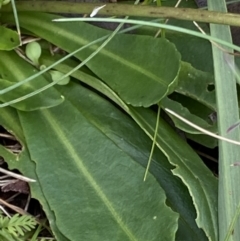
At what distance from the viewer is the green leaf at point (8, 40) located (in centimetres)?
94

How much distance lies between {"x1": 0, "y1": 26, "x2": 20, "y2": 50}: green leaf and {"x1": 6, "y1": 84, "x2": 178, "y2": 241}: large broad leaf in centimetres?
12

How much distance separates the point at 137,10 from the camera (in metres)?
0.85

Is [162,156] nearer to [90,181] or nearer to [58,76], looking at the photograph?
[90,181]

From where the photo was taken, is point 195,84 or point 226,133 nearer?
point 226,133

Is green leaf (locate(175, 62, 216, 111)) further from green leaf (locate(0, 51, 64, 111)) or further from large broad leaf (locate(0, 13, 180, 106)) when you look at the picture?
green leaf (locate(0, 51, 64, 111))

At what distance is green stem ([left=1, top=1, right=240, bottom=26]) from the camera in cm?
78

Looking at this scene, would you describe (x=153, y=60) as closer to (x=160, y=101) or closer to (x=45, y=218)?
(x=160, y=101)

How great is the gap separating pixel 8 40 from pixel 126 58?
0.70 feet

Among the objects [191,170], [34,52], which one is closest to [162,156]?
[191,170]

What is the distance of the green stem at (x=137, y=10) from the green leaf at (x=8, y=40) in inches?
2.7

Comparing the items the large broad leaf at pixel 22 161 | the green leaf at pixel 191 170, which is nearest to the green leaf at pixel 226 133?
the green leaf at pixel 191 170

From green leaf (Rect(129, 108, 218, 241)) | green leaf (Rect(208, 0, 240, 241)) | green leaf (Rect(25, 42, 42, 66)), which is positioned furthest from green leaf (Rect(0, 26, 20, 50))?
green leaf (Rect(208, 0, 240, 241))

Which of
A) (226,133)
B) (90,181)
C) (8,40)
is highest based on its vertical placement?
(8,40)

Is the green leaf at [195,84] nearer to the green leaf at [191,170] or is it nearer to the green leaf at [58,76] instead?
the green leaf at [191,170]
